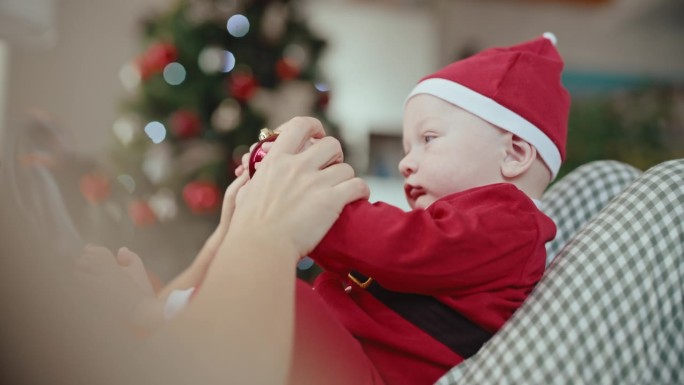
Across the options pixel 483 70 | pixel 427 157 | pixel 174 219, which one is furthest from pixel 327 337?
pixel 174 219

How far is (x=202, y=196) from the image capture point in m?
2.38

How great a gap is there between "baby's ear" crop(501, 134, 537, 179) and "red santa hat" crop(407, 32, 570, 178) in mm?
10

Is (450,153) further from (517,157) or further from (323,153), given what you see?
(323,153)

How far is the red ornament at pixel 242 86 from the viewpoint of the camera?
8.16 feet

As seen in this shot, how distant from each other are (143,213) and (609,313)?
1836 mm

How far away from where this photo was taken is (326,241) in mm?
702

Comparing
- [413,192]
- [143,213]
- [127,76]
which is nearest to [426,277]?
[413,192]

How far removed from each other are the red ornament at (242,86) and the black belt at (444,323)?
1833 millimetres

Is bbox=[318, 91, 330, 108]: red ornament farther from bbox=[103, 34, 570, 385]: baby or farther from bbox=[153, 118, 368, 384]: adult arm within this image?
bbox=[153, 118, 368, 384]: adult arm

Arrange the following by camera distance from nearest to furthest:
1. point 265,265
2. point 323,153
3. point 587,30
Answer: point 265,265
point 323,153
point 587,30

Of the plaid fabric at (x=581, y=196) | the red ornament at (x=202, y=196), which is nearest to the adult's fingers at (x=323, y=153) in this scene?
the plaid fabric at (x=581, y=196)

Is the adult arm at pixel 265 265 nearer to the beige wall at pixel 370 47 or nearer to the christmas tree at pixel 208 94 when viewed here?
the christmas tree at pixel 208 94

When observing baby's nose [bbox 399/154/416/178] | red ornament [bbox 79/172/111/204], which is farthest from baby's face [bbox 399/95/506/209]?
red ornament [bbox 79/172/111/204]

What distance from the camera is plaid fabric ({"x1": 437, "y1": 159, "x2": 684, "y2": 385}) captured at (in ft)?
2.25
